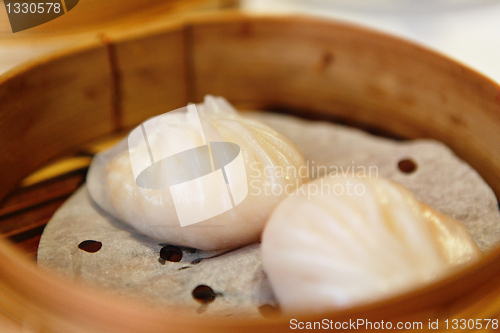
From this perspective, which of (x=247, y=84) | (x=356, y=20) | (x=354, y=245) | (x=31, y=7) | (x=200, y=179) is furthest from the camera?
(x=356, y=20)

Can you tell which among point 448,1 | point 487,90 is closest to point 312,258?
point 487,90

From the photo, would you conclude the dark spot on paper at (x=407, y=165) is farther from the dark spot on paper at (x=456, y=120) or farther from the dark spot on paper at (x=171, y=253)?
the dark spot on paper at (x=171, y=253)

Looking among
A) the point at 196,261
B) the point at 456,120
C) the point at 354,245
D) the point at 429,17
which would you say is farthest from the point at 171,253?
the point at 429,17

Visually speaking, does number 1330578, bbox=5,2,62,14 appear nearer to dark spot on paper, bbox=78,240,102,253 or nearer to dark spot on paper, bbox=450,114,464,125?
dark spot on paper, bbox=78,240,102,253

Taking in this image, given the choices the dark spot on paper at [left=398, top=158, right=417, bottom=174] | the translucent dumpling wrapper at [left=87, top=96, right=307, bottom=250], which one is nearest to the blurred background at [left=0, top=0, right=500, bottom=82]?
the dark spot on paper at [left=398, top=158, right=417, bottom=174]

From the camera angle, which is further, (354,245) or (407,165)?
(407,165)

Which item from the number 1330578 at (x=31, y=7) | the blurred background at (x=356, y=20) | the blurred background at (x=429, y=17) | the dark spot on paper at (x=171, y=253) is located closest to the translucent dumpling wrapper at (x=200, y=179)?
the dark spot on paper at (x=171, y=253)

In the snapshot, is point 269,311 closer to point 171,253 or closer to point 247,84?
point 171,253
